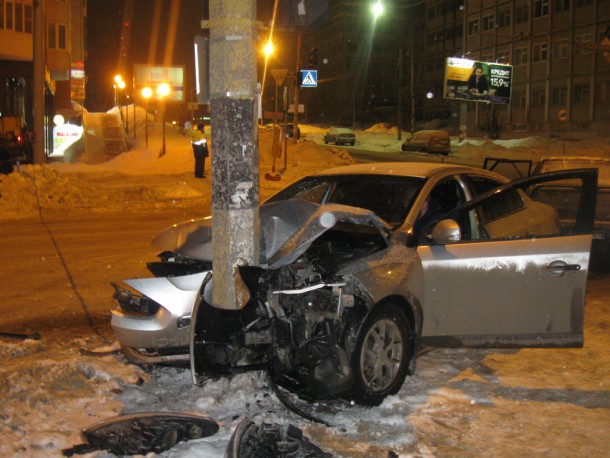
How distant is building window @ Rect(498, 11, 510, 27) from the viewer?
66438mm

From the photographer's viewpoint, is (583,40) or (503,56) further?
(503,56)

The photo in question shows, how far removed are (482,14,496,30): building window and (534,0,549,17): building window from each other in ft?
20.5

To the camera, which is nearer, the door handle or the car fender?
the car fender

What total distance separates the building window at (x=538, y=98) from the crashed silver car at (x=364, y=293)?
203ft

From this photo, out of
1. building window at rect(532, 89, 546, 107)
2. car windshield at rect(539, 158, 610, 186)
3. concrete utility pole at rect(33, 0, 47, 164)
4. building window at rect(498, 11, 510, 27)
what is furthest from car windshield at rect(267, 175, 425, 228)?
building window at rect(498, 11, 510, 27)

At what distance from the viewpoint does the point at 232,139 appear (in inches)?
187

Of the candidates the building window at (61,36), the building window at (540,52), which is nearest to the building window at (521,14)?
the building window at (540,52)

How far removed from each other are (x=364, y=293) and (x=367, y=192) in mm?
1728

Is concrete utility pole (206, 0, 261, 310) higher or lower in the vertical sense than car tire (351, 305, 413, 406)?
higher

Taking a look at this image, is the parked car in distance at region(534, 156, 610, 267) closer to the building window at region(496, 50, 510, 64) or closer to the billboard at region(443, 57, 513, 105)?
the billboard at region(443, 57, 513, 105)

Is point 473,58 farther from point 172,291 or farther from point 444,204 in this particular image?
point 172,291

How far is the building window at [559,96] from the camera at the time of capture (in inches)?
2371

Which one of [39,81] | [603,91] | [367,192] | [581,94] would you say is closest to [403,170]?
[367,192]

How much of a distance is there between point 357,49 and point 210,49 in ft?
319
